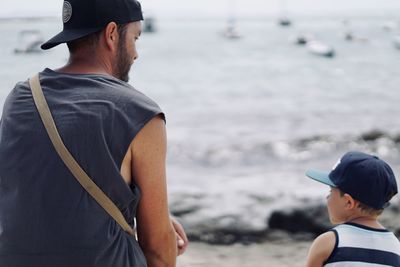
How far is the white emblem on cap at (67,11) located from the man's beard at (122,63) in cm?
16

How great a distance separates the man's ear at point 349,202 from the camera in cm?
233

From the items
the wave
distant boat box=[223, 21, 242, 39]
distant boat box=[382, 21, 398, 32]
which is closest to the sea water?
the wave

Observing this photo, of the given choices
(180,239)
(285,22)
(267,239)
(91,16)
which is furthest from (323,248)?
(285,22)

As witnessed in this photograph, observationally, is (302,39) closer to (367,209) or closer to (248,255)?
(248,255)

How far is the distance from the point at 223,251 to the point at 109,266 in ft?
13.5

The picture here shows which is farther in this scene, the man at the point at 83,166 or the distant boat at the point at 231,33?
the distant boat at the point at 231,33

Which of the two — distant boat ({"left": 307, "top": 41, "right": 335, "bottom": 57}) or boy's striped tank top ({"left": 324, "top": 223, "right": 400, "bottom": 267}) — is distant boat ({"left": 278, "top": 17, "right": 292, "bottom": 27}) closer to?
distant boat ({"left": 307, "top": 41, "right": 335, "bottom": 57})

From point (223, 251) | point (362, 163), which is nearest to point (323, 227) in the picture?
point (223, 251)

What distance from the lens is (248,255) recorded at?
18.5 ft

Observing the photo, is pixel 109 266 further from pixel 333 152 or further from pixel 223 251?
pixel 333 152

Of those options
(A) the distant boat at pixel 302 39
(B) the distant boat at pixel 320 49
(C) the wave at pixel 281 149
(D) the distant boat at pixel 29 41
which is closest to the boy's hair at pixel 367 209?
(C) the wave at pixel 281 149

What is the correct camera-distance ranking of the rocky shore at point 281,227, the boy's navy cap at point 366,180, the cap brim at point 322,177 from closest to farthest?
the boy's navy cap at point 366,180 → the cap brim at point 322,177 → the rocky shore at point 281,227

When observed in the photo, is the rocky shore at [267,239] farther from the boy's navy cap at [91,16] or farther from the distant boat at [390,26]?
the distant boat at [390,26]

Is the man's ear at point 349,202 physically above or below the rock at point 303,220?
above
